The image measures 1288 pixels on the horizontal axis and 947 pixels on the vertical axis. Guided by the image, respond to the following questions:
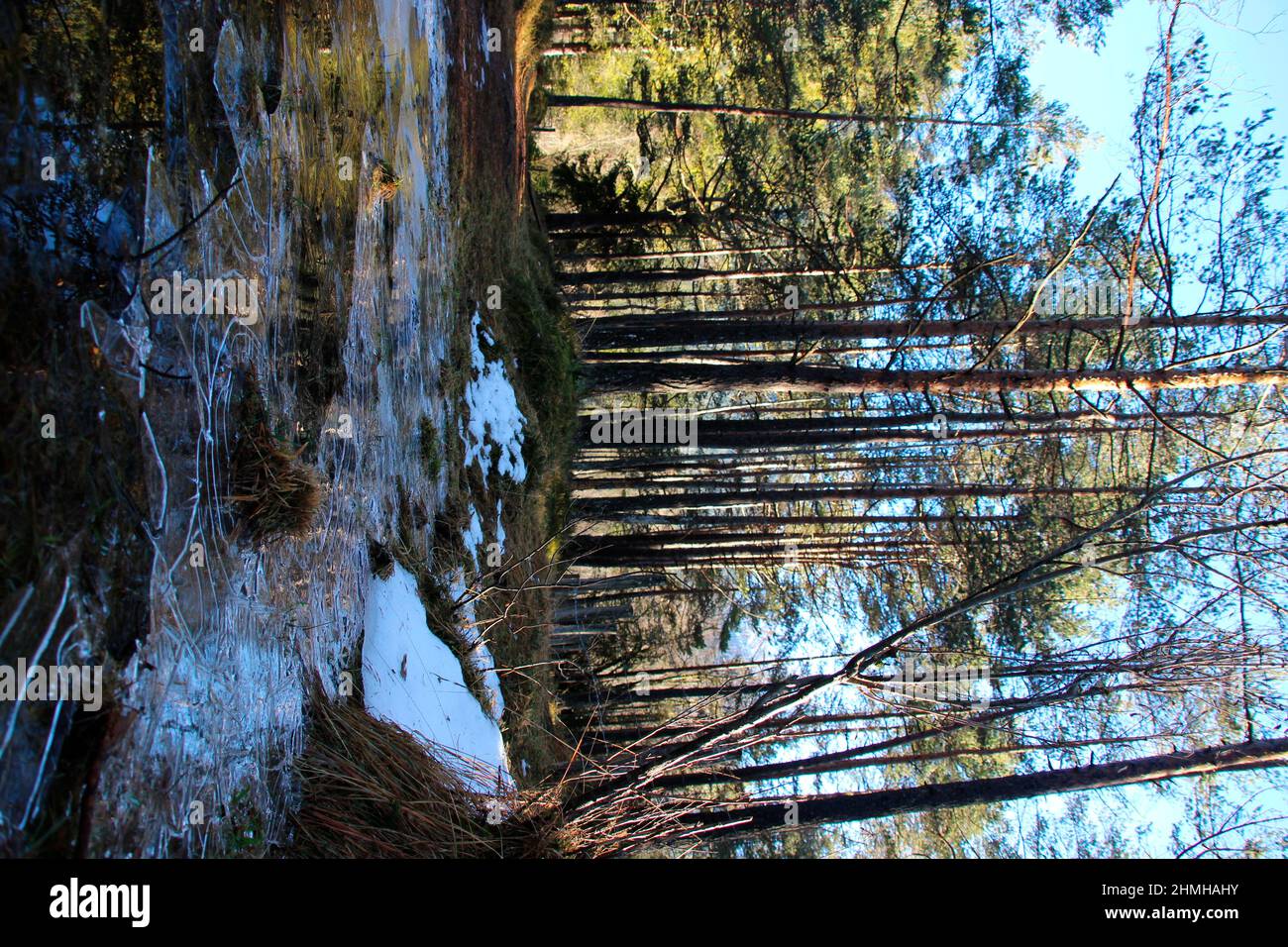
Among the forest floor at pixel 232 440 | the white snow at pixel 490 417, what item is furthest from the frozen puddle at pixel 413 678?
the white snow at pixel 490 417

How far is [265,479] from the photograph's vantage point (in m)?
3.54

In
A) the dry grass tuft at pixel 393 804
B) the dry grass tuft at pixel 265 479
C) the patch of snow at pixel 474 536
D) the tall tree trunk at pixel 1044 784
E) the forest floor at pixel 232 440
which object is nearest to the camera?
the forest floor at pixel 232 440

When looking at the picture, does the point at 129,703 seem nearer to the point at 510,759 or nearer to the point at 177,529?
the point at 177,529

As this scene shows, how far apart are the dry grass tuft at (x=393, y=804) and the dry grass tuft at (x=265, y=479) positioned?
983 mm

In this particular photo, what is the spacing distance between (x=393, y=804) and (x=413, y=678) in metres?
1.29

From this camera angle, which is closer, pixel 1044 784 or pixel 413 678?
pixel 413 678

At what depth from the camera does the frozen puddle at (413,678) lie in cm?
491

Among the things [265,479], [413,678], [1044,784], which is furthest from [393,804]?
[1044,784]

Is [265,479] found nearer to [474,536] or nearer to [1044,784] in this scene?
[474,536]

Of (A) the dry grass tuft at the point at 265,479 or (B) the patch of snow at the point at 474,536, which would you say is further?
(B) the patch of snow at the point at 474,536

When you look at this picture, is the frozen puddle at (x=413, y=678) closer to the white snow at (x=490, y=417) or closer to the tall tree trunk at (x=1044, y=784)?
the white snow at (x=490, y=417)

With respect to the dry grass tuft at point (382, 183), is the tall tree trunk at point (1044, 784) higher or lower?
lower

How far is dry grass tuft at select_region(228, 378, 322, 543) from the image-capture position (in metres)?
3.47

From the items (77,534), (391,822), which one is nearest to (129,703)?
(77,534)
